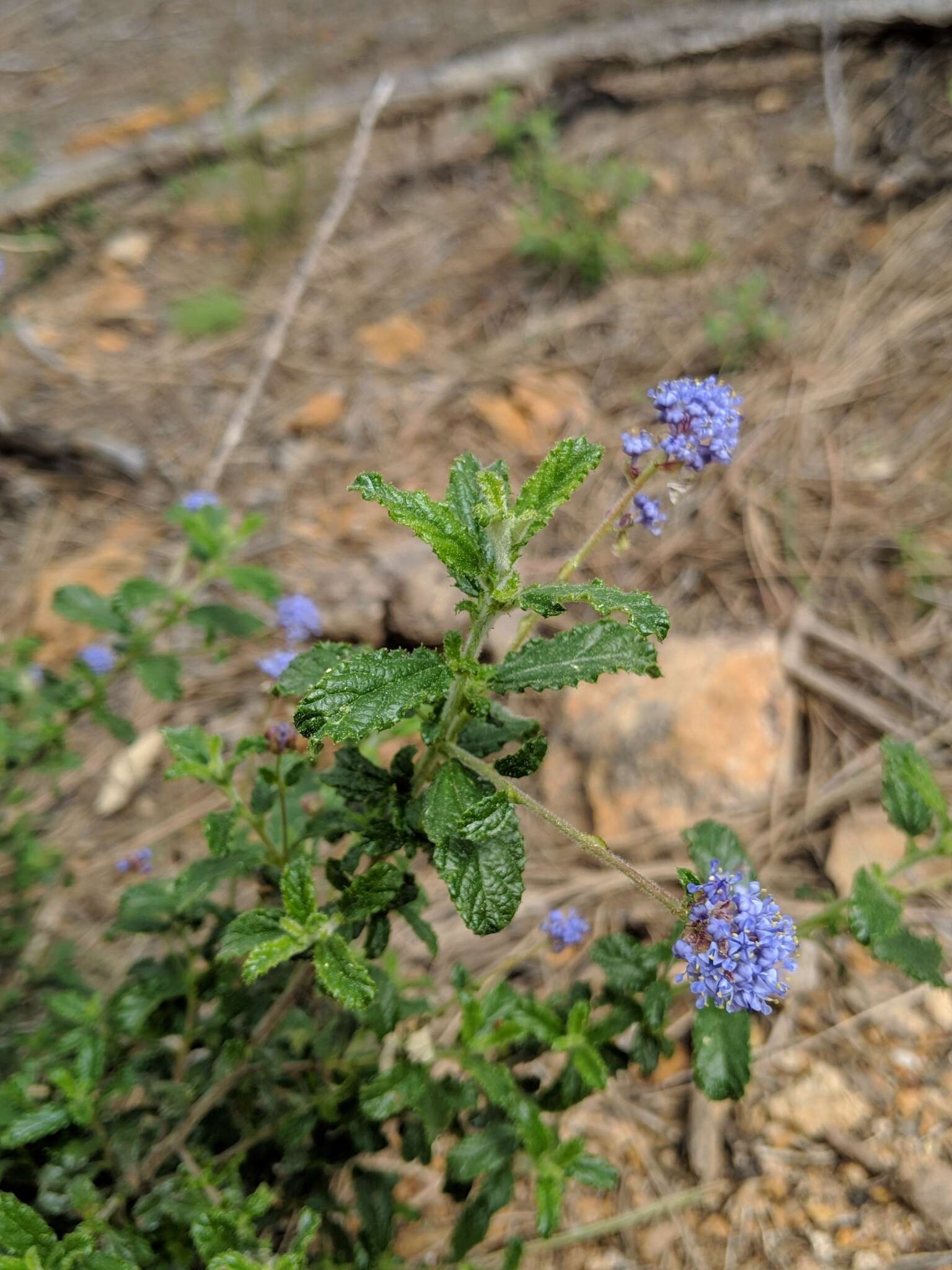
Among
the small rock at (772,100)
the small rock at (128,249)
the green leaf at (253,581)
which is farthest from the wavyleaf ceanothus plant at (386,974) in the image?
the small rock at (772,100)

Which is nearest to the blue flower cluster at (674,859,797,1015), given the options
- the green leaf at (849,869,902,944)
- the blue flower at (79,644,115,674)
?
the green leaf at (849,869,902,944)

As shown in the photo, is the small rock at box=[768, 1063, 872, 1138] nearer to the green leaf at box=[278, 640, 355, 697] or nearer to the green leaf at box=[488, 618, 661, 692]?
the green leaf at box=[488, 618, 661, 692]

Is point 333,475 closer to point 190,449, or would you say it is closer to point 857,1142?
point 190,449

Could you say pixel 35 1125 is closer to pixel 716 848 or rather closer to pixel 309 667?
pixel 309 667

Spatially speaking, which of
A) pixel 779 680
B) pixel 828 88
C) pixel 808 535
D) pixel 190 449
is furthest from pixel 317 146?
pixel 779 680

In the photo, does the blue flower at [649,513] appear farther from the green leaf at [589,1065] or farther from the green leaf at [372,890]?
the green leaf at [589,1065]

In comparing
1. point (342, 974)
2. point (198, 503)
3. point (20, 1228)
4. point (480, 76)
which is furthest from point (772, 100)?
point (20, 1228)
